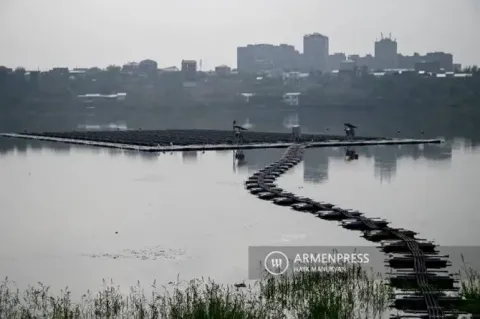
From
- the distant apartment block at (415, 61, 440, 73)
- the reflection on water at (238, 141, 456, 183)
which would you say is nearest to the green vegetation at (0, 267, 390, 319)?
the reflection on water at (238, 141, 456, 183)

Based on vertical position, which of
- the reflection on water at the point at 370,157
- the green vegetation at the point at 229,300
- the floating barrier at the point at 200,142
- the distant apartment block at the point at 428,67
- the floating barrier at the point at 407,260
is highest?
the distant apartment block at the point at 428,67

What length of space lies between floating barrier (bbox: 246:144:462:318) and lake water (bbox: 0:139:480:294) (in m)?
0.51

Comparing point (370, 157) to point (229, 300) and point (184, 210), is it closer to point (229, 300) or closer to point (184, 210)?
point (184, 210)

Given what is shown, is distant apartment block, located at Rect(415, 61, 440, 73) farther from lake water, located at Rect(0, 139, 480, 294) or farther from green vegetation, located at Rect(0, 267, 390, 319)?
green vegetation, located at Rect(0, 267, 390, 319)

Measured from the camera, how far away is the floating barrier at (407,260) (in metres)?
13.6

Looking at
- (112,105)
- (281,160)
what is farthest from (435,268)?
(112,105)

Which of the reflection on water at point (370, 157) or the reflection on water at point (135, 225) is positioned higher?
the reflection on water at point (370, 157)

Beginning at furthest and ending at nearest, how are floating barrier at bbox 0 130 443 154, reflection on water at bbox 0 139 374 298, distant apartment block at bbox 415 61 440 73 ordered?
distant apartment block at bbox 415 61 440 73
floating barrier at bbox 0 130 443 154
reflection on water at bbox 0 139 374 298

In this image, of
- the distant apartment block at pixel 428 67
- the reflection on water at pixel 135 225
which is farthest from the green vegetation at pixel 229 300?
the distant apartment block at pixel 428 67

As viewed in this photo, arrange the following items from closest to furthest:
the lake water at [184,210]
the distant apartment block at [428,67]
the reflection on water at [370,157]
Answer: the lake water at [184,210]
the reflection on water at [370,157]
the distant apartment block at [428,67]

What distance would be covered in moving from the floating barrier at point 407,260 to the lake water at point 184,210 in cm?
51

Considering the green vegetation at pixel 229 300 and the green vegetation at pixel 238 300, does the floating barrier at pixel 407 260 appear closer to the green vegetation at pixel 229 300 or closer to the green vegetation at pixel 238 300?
the green vegetation at pixel 238 300

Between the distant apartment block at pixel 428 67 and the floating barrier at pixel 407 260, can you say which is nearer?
the floating barrier at pixel 407 260

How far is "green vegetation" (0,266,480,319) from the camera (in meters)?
13.6
